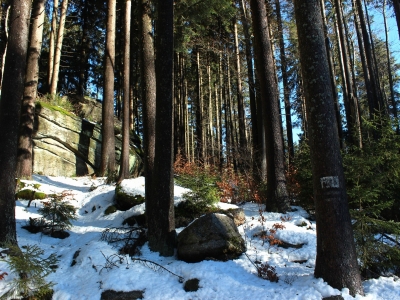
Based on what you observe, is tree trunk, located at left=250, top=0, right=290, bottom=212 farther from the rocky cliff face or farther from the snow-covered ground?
the rocky cliff face

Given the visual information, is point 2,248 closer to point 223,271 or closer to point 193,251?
point 193,251

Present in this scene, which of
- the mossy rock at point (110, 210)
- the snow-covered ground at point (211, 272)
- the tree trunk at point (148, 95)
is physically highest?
the tree trunk at point (148, 95)

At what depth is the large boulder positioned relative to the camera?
5203mm

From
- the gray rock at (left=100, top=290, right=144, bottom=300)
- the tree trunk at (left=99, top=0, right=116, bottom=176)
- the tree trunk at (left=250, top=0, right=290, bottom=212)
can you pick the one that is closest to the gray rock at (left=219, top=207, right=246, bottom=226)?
the tree trunk at (left=250, top=0, right=290, bottom=212)

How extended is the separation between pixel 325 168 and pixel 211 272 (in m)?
2.26

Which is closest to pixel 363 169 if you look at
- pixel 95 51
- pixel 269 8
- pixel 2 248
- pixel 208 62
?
pixel 2 248

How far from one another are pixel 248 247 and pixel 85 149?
1074cm

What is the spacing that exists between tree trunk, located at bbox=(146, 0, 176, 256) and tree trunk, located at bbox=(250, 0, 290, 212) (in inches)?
109

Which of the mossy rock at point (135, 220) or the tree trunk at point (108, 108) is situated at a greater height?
the tree trunk at point (108, 108)

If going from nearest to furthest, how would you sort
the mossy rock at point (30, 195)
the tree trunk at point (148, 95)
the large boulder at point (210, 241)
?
the large boulder at point (210, 241)
the tree trunk at point (148, 95)
the mossy rock at point (30, 195)

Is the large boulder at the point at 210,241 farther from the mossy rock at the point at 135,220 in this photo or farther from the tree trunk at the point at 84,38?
the tree trunk at the point at 84,38

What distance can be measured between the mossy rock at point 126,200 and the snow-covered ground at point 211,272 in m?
1.49

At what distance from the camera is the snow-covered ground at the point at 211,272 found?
4098mm

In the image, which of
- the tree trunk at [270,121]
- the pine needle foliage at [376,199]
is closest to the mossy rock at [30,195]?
the tree trunk at [270,121]
